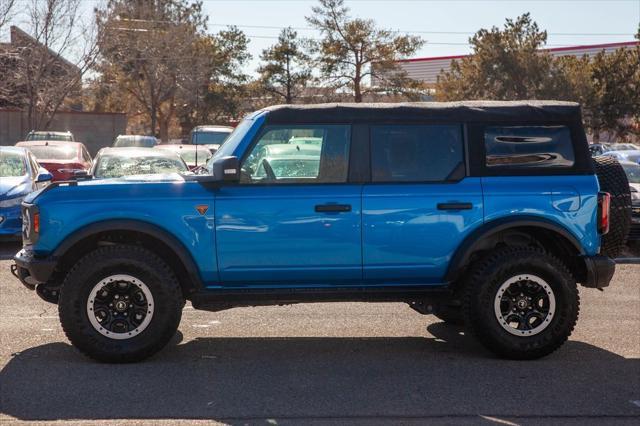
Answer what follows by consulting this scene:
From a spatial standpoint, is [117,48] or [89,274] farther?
[117,48]

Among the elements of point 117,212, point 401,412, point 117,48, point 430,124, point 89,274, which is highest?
point 117,48

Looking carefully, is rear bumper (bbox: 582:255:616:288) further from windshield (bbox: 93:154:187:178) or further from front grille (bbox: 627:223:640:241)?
windshield (bbox: 93:154:187:178)

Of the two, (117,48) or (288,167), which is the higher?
(117,48)

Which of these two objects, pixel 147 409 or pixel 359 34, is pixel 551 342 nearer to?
pixel 147 409

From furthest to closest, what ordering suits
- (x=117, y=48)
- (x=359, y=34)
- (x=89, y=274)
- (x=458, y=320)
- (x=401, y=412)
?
(x=359, y=34) < (x=117, y=48) < (x=458, y=320) < (x=89, y=274) < (x=401, y=412)

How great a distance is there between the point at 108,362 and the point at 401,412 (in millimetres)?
2305

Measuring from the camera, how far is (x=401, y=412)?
5582mm

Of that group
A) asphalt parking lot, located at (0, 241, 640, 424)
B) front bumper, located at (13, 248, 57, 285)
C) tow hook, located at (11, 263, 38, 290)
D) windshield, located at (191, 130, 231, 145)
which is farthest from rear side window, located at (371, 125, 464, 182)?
windshield, located at (191, 130, 231, 145)

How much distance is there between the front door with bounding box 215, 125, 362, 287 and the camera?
6766 millimetres

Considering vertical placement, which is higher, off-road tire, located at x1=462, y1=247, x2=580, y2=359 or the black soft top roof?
the black soft top roof

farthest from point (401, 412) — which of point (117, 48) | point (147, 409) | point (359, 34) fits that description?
point (359, 34)

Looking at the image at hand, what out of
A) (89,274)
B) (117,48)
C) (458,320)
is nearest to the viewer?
(89,274)

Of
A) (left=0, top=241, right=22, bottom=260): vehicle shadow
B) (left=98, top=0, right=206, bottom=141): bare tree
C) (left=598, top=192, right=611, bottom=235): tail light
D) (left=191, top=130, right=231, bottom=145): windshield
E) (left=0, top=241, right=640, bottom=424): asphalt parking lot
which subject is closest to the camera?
(left=0, top=241, right=640, bottom=424): asphalt parking lot

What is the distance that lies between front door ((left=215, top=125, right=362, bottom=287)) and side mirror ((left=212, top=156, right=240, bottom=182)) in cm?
14
